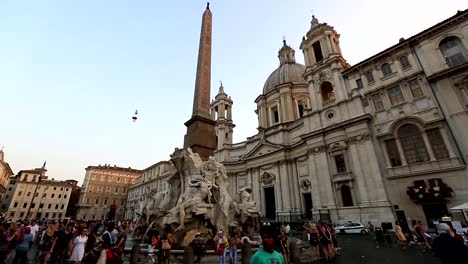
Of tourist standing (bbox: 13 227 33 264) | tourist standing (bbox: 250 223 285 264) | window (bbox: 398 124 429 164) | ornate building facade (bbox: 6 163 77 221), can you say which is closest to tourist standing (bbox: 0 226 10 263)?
tourist standing (bbox: 13 227 33 264)

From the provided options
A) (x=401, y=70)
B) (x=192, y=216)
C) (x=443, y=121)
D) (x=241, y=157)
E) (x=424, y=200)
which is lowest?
(x=192, y=216)

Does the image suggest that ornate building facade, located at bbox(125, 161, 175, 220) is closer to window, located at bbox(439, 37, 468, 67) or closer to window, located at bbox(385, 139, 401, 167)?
window, located at bbox(385, 139, 401, 167)

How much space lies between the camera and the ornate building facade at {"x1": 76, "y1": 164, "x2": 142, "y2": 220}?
55.2 meters

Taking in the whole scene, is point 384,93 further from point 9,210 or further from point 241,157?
point 9,210

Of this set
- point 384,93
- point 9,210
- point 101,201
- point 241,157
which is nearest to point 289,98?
point 241,157

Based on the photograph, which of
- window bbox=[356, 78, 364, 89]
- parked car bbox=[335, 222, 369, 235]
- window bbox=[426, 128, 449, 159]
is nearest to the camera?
window bbox=[426, 128, 449, 159]

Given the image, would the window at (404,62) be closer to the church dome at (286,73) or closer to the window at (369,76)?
the window at (369,76)

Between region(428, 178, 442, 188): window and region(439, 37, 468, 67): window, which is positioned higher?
region(439, 37, 468, 67): window

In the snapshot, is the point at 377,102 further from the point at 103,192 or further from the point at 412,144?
the point at 103,192

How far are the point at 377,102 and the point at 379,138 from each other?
12.5 ft

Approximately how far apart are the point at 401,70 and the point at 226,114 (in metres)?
29.9

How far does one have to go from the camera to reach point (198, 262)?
22.6 feet

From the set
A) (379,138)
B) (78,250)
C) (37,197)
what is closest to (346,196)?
(379,138)

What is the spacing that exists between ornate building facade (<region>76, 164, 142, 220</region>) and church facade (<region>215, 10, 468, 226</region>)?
44.8 metres
